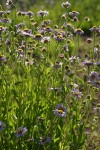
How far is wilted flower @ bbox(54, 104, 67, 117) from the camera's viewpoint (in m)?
2.91

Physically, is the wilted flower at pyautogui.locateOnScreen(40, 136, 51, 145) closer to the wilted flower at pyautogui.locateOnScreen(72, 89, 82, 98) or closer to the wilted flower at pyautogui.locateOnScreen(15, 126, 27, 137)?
the wilted flower at pyautogui.locateOnScreen(15, 126, 27, 137)

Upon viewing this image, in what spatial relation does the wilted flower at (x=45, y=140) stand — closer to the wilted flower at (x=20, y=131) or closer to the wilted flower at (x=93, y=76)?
the wilted flower at (x=20, y=131)

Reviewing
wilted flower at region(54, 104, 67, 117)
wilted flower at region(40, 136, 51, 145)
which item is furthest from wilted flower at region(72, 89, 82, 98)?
wilted flower at region(40, 136, 51, 145)

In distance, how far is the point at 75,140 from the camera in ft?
10.7

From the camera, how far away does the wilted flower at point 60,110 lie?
2.91 m

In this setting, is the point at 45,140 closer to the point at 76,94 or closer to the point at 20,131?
the point at 20,131

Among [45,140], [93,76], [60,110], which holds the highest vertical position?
[93,76]

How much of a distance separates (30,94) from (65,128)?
0.40 metres

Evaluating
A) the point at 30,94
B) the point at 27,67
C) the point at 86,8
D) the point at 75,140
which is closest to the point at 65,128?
the point at 75,140

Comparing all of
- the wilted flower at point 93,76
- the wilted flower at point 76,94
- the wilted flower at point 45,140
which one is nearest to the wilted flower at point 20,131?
the wilted flower at point 45,140

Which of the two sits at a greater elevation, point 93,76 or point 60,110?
point 93,76

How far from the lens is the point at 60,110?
9.66ft

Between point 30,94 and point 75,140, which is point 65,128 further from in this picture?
point 30,94

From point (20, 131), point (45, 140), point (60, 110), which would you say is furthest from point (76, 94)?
point (20, 131)
